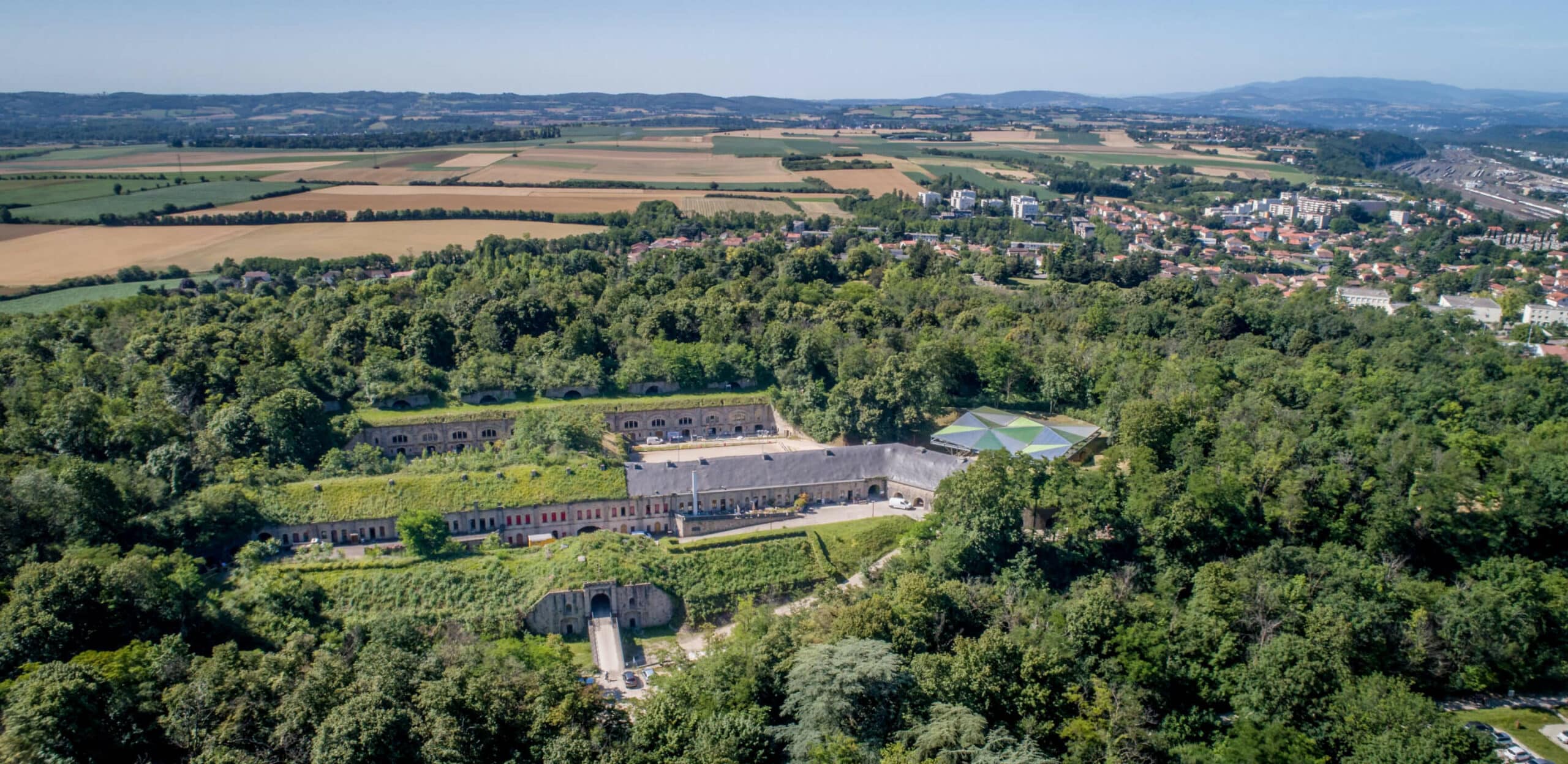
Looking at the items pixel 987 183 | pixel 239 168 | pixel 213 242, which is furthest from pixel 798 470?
pixel 239 168

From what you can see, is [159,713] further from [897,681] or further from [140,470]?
[897,681]

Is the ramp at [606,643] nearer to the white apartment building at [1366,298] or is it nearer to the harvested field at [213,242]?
the harvested field at [213,242]

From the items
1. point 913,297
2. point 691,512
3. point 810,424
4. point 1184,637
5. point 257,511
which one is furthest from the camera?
point 913,297

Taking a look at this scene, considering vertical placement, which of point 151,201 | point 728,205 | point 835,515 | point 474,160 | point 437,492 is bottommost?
point 835,515

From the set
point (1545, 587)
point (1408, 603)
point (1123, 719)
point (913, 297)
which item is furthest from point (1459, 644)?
point (913, 297)

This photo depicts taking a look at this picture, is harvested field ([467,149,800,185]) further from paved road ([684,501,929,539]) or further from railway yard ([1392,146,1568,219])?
railway yard ([1392,146,1568,219])

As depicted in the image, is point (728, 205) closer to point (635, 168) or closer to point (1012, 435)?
point (635, 168)

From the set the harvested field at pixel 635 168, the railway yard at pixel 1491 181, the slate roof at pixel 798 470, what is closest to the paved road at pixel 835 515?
the slate roof at pixel 798 470
